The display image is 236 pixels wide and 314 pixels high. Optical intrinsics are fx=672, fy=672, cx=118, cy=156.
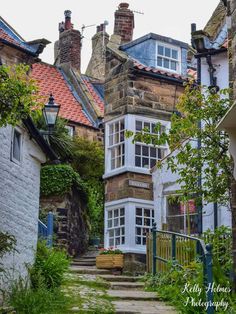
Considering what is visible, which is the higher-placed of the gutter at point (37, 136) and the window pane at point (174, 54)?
the window pane at point (174, 54)

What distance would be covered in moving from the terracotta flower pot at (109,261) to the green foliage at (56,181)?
9.08 ft

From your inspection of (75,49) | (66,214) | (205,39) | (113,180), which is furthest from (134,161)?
(75,49)

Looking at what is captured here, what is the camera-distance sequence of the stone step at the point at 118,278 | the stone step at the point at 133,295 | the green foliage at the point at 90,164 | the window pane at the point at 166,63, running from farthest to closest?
the green foliage at the point at 90,164 → the window pane at the point at 166,63 → the stone step at the point at 118,278 → the stone step at the point at 133,295

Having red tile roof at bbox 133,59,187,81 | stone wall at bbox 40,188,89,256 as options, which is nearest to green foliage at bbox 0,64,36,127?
stone wall at bbox 40,188,89,256

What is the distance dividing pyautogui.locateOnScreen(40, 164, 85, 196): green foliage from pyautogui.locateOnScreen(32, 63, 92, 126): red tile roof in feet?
17.4

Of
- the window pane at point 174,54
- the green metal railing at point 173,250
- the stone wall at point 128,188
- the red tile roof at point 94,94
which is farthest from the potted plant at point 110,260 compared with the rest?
the red tile roof at point 94,94

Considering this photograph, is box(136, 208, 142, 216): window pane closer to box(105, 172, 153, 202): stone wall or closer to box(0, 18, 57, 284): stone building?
box(105, 172, 153, 202): stone wall

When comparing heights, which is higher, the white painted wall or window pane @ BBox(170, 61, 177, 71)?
window pane @ BBox(170, 61, 177, 71)

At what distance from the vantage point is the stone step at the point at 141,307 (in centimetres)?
1056

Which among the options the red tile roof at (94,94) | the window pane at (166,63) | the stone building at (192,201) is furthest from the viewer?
the red tile roof at (94,94)

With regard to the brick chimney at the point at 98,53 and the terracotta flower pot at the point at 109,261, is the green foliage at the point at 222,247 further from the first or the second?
the brick chimney at the point at 98,53

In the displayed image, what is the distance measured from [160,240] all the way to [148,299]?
2.88m

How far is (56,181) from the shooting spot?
62.9 ft

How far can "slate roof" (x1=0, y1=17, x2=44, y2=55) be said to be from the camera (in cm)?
1953
